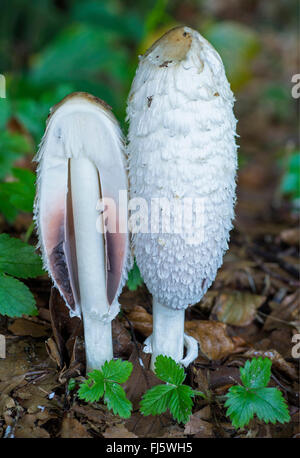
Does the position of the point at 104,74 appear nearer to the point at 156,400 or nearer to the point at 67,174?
the point at 67,174

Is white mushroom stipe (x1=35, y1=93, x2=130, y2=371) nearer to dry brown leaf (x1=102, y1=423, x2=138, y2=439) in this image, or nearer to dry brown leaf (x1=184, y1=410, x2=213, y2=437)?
dry brown leaf (x1=102, y1=423, x2=138, y2=439)

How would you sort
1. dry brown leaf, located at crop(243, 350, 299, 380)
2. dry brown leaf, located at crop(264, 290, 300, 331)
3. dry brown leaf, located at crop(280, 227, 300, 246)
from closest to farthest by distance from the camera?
dry brown leaf, located at crop(243, 350, 299, 380) → dry brown leaf, located at crop(264, 290, 300, 331) → dry brown leaf, located at crop(280, 227, 300, 246)

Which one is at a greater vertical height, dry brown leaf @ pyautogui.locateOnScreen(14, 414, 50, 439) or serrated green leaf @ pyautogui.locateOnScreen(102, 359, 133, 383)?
serrated green leaf @ pyautogui.locateOnScreen(102, 359, 133, 383)

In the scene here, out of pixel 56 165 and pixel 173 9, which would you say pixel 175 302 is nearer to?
pixel 56 165

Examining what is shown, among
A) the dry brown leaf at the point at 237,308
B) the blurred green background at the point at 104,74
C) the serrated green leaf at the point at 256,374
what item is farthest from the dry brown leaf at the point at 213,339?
the blurred green background at the point at 104,74

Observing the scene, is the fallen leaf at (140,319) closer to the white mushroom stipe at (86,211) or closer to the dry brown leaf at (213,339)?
the dry brown leaf at (213,339)

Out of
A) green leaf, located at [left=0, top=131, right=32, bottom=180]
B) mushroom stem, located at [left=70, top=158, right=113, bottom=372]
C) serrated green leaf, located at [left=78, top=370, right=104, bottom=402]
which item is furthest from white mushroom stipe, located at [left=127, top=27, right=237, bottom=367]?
green leaf, located at [left=0, top=131, right=32, bottom=180]
